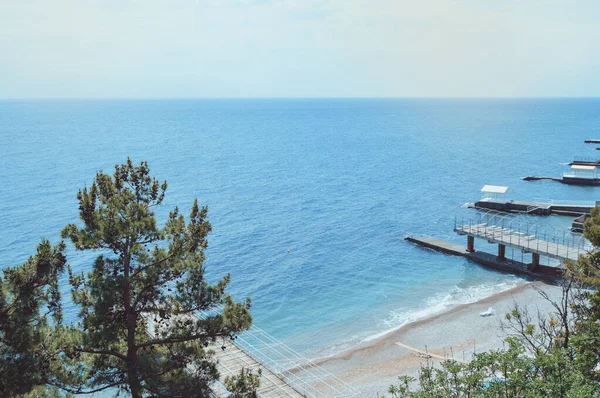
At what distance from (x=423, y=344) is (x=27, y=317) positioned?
2661 centimetres

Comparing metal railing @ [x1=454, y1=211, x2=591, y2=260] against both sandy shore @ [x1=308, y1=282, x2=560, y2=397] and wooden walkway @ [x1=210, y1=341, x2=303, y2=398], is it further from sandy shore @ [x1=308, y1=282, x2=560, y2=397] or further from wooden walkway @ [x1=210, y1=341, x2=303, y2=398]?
wooden walkway @ [x1=210, y1=341, x2=303, y2=398]

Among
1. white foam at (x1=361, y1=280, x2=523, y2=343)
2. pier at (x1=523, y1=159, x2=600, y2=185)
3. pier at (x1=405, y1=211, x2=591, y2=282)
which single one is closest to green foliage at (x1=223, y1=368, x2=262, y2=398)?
white foam at (x1=361, y1=280, x2=523, y2=343)

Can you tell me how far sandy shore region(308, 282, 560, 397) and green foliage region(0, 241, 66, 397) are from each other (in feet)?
64.0

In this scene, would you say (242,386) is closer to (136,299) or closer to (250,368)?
(136,299)

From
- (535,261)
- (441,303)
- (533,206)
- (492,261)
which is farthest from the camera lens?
(533,206)

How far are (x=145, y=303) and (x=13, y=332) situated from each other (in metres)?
3.83

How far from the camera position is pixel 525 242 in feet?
149

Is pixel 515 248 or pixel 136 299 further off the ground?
pixel 136 299

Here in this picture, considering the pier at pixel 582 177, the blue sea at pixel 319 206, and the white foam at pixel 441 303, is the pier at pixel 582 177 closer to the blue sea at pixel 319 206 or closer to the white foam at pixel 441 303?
the blue sea at pixel 319 206

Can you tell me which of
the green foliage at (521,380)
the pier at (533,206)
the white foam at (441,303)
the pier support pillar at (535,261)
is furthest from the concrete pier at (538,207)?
the green foliage at (521,380)

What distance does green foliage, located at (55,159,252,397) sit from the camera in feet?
46.9

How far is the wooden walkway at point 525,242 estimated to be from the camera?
4184 cm

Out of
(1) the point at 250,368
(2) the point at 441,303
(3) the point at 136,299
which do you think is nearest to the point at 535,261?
(2) the point at 441,303

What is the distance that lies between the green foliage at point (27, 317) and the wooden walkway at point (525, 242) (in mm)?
38749
